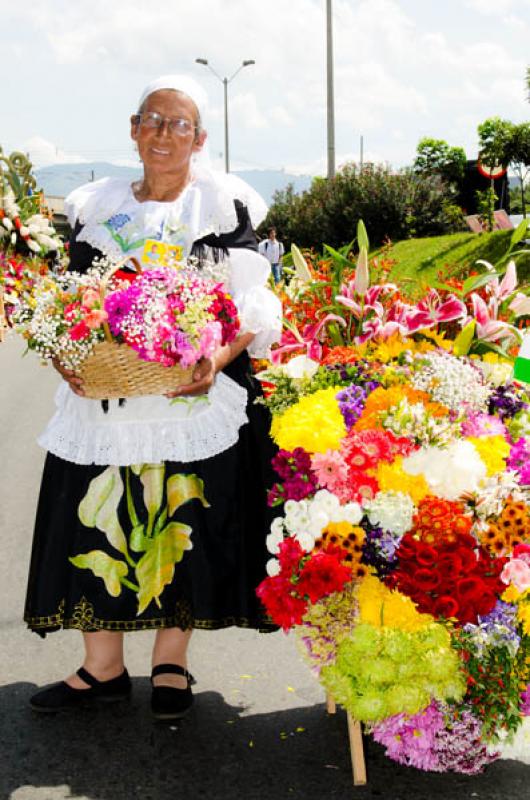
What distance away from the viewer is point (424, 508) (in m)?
2.84

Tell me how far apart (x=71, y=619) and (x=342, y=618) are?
1.02 meters

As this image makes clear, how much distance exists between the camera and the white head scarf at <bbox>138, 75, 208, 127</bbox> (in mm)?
3355

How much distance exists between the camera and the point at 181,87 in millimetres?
3354

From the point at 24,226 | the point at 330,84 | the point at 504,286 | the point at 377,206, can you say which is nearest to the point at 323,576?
the point at 504,286

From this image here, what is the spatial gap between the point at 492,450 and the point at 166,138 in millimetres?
1495

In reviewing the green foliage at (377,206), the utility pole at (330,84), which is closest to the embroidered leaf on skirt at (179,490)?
the utility pole at (330,84)

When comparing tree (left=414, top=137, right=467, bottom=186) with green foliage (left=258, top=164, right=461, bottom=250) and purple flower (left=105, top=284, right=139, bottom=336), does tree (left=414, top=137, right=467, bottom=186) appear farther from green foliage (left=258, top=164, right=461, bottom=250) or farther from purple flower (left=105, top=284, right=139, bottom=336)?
purple flower (left=105, top=284, right=139, bottom=336)

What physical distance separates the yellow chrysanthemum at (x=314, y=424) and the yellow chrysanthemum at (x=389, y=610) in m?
0.42

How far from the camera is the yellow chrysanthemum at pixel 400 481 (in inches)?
113

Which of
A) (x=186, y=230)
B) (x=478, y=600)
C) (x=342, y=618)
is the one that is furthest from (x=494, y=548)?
(x=186, y=230)

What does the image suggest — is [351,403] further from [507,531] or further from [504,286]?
[504,286]

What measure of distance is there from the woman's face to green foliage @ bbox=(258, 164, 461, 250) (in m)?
26.3

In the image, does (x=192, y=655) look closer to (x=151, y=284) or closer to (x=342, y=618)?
(x=342, y=618)

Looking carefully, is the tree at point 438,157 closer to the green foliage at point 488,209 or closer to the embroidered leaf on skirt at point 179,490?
the green foliage at point 488,209
